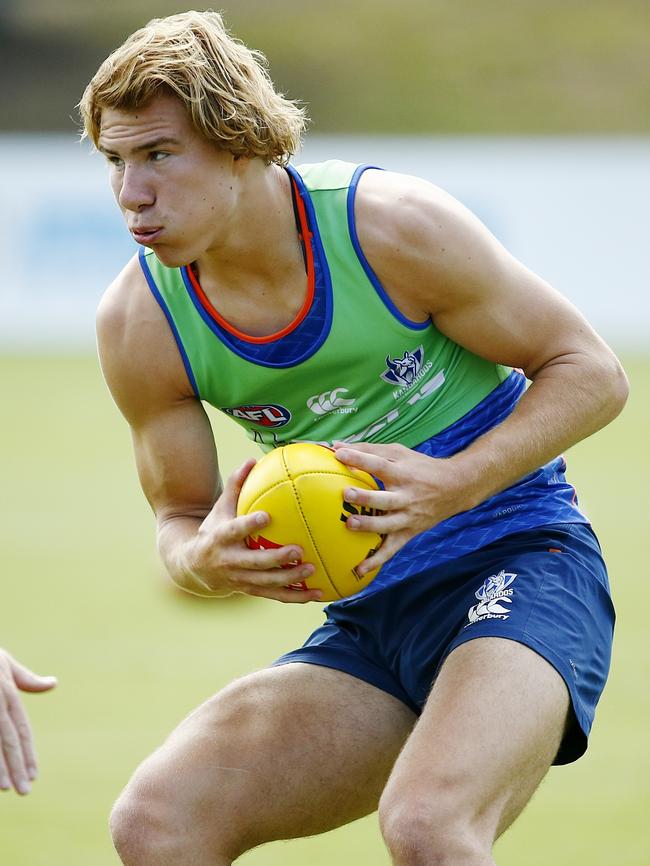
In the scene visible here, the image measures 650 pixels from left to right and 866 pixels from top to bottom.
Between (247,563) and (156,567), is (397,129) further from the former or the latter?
(247,563)

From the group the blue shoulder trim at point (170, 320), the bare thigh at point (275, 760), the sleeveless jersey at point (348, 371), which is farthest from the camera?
the blue shoulder trim at point (170, 320)

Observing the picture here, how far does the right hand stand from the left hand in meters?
0.17

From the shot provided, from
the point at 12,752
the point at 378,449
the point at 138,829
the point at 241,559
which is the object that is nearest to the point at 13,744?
the point at 12,752

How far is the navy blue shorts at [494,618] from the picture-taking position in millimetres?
3688

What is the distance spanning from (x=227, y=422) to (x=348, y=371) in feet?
27.7

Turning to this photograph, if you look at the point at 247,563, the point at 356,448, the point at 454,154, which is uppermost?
the point at 454,154

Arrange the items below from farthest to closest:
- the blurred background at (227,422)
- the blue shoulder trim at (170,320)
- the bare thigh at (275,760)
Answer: the blurred background at (227,422) < the blue shoulder trim at (170,320) < the bare thigh at (275,760)

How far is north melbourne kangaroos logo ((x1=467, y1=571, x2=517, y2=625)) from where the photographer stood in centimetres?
374

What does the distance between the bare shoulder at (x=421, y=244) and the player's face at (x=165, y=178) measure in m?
0.44

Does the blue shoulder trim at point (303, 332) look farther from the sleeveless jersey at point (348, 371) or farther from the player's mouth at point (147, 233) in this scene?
the player's mouth at point (147, 233)

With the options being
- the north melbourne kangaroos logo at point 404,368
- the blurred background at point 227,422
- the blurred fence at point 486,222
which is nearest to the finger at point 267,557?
the north melbourne kangaroos logo at point 404,368

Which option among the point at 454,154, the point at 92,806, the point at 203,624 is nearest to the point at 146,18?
the point at 454,154

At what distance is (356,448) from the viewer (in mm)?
3600

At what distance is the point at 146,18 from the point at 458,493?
2673 centimetres
